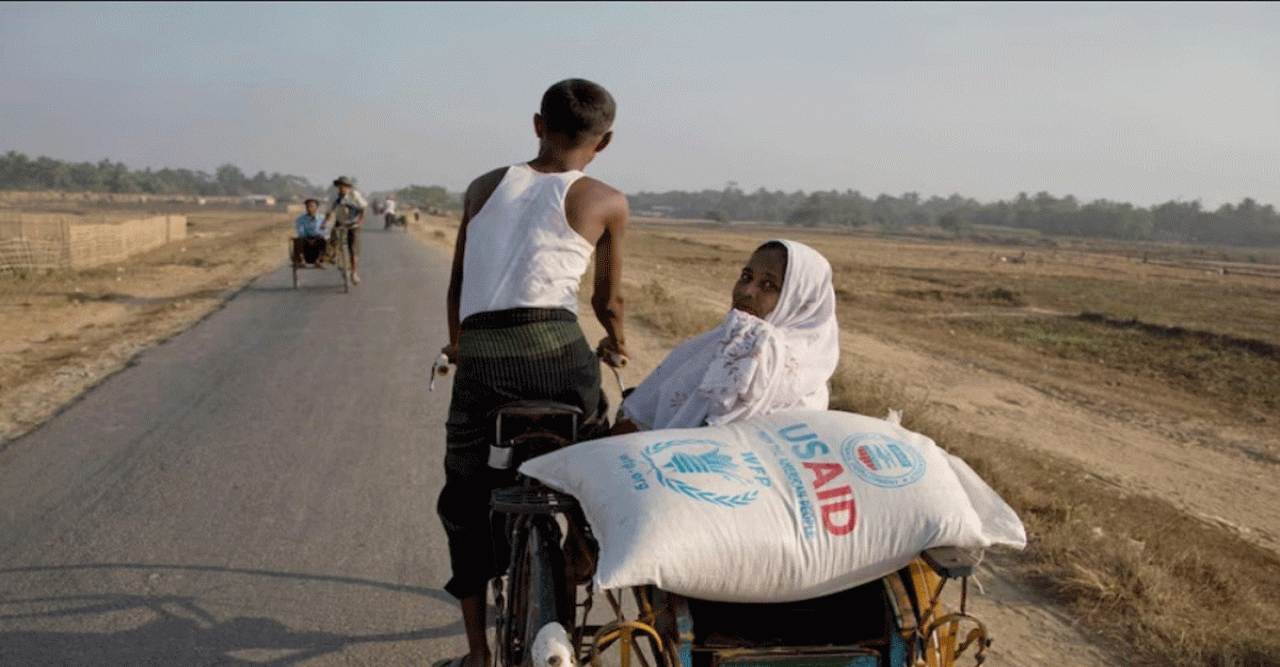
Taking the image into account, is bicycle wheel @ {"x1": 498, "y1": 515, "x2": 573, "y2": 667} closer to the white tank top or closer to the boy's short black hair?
the white tank top

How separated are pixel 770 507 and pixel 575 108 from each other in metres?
1.29

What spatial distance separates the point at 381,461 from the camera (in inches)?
247

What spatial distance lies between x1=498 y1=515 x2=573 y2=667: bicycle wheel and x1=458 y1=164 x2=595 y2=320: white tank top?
62 cm

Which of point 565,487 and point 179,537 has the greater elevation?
point 565,487

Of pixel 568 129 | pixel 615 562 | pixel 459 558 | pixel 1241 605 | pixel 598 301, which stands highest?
pixel 568 129

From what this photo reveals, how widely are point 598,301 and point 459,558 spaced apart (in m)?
0.90

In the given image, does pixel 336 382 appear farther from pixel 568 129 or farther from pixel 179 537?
pixel 568 129

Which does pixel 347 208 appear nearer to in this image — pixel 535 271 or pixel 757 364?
pixel 535 271

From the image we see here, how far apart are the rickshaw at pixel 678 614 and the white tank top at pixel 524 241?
31 cm

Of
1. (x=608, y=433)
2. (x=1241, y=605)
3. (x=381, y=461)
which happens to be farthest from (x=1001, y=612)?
(x=381, y=461)

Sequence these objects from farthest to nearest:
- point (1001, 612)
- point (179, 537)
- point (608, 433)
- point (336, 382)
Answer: point (336, 382)
point (179, 537)
point (1001, 612)
point (608, 433)

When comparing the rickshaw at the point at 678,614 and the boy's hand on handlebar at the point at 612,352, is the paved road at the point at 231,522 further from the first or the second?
the boy's hand on handlebar at the point at 612,352

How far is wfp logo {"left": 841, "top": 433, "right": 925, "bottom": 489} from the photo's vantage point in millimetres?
2355

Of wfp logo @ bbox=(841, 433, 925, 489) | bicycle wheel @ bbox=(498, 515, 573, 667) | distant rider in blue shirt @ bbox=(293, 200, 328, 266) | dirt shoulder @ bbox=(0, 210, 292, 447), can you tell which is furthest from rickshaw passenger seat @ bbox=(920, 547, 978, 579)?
distant rider in blue shirt @ bbox=(293, 200, 328, 266)
